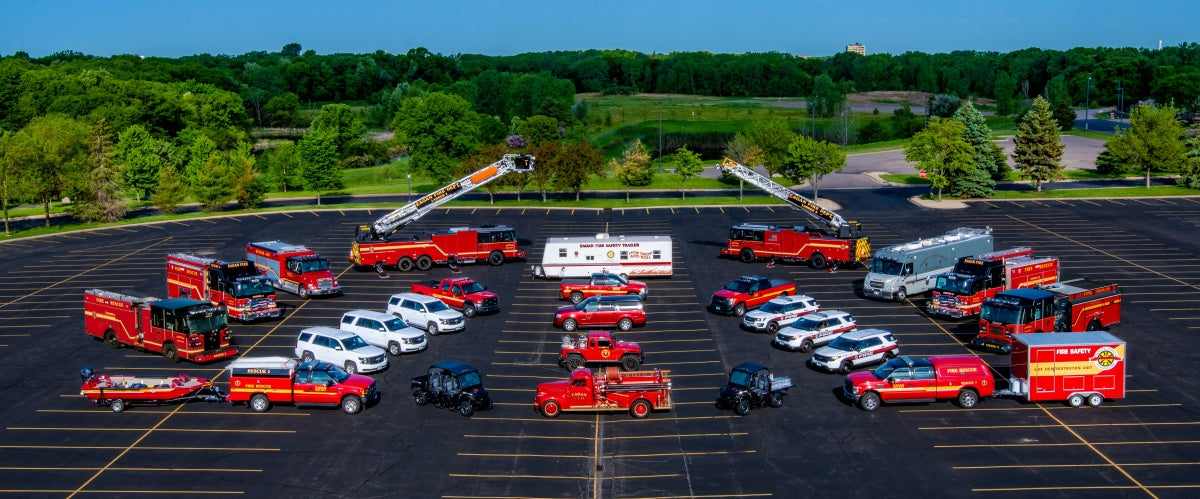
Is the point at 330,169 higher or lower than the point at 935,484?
higher

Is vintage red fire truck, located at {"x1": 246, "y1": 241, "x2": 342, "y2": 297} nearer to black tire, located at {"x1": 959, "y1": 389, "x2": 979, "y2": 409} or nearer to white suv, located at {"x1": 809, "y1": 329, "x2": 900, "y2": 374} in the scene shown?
white suv, located at {"x1": 809, "y1": 329, "x2": 900, "y2": 374}

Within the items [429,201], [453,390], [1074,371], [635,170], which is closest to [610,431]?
[453,390]

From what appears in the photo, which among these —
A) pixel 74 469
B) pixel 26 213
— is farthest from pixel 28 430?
pixel 26 213

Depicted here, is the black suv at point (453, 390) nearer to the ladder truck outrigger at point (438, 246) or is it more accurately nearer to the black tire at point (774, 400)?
→ the black tire at point (774, 400)

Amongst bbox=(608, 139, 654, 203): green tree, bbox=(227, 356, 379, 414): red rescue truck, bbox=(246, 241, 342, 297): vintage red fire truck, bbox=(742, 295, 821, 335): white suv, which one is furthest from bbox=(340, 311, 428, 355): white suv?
Answer: bbox=(608, 139, 654, 203): green tree

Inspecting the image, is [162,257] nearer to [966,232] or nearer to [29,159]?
[29,159]

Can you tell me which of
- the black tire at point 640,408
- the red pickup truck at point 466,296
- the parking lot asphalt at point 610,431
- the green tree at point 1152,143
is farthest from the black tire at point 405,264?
the green tree at point 1152,143
